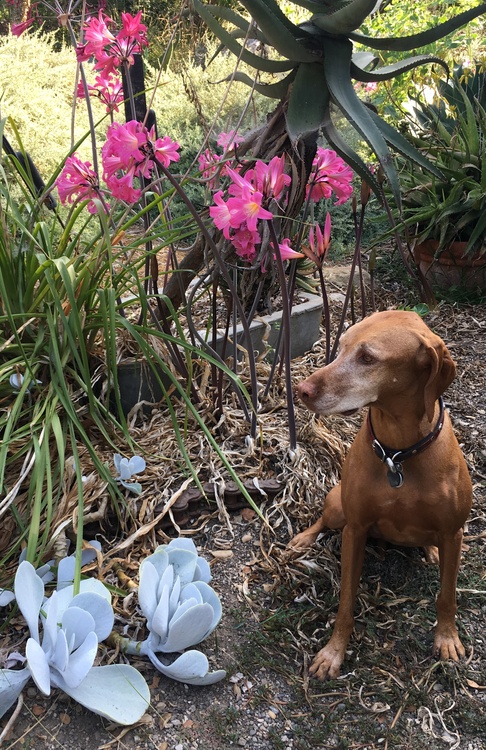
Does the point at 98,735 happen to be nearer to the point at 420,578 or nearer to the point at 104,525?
the point at 104,525

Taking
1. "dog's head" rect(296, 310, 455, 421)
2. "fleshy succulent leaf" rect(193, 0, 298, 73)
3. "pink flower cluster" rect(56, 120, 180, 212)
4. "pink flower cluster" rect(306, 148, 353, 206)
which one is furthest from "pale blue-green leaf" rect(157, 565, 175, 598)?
"fleshy succulent leaf" rect(193, 0, 298, 73)

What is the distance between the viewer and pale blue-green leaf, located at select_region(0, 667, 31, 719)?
4.84 ft

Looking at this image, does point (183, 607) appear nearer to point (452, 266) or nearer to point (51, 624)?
point (51, 624)

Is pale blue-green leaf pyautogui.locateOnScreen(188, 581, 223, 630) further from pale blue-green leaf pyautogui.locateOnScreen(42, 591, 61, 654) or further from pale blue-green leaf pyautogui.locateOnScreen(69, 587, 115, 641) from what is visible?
pale blue-green leaf pyautogui.locateOnScreen(42, 591, 61, 654)

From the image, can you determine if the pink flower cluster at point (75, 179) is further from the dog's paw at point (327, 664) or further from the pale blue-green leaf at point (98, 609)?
the dog's paw at point (327, 664)

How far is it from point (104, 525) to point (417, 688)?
104 cm

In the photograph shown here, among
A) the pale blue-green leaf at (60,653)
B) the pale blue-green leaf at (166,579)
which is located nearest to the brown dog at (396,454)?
the pale blue-green leaf at (166,579)

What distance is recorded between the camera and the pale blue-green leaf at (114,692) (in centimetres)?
149

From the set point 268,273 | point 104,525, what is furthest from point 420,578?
point 268,273

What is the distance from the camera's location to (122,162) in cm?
182

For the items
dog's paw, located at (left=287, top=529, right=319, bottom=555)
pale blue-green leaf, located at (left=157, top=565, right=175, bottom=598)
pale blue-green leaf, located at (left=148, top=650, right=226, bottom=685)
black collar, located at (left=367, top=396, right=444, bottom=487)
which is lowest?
pale blue-green leaf, located at (left=148, top=650, right=226, bottom=685)

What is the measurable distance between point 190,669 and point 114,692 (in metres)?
0.19

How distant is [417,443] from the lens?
165cm

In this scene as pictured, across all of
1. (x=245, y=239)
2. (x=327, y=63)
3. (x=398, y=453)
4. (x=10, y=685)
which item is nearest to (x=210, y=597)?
(x=10, y=685)
